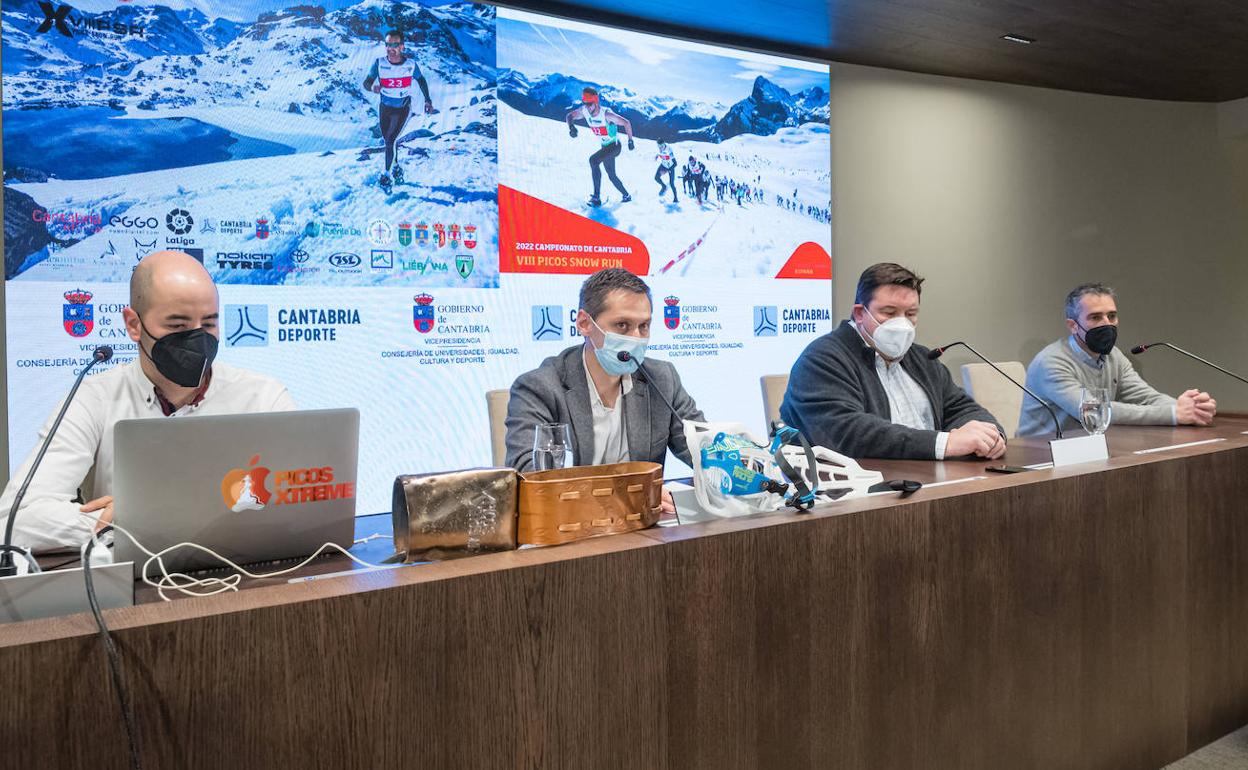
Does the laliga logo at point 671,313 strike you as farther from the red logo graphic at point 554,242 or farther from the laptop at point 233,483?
the laptop at point 233,483

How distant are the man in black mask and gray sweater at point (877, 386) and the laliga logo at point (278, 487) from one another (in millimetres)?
1572

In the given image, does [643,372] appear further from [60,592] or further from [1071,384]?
[1071,384]

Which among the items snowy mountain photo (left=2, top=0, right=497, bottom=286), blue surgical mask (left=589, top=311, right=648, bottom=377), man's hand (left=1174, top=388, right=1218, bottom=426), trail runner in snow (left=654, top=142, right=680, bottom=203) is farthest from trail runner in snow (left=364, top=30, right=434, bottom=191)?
man's hand (left=1174, top=388, right=1218, bottom=426)

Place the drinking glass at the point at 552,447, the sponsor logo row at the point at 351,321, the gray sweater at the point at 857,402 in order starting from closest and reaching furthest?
the drinking glass at the point at 552,447
the gray sweater at the point at 857,402
the sponsor logo row at the point at 351,321

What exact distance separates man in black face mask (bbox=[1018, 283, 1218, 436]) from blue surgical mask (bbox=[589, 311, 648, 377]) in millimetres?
1871

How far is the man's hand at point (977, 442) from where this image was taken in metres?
2.21

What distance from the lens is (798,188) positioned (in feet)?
14.5

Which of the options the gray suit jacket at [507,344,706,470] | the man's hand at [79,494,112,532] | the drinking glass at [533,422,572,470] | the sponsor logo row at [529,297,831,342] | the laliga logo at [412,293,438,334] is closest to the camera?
the drinking glass at [533,422,572,470]

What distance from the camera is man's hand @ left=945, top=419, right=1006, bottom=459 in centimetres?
221

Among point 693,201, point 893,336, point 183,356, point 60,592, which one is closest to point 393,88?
point 693,201

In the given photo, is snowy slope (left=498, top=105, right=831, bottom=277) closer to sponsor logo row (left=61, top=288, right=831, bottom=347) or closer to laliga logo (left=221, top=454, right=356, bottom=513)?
sponsor logo row (left=61, top=288, right=831, bottom=347)

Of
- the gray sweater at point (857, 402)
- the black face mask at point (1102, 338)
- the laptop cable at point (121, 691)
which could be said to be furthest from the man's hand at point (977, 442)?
the laptop cable at point (121, 691)

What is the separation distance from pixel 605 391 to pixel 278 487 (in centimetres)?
117

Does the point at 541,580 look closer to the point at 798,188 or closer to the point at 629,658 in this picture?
the point at 629,658
